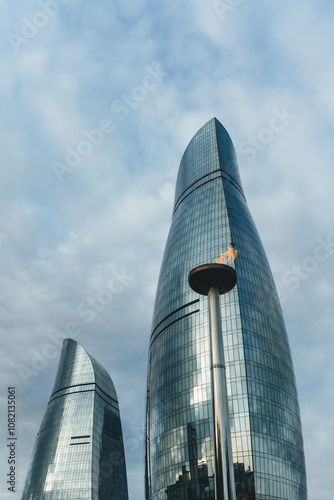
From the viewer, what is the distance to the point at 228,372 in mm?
82812

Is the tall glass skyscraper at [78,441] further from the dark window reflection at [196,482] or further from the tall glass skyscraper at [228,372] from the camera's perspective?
the dark window reflection at [196,482]

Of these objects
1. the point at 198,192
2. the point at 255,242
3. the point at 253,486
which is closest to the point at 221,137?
the point at 198,192

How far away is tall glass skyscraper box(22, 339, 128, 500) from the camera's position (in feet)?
461

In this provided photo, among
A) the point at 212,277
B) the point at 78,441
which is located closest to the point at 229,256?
the point at 212,277

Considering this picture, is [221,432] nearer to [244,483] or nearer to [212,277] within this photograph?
[212,277]

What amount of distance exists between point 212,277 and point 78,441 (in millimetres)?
110030

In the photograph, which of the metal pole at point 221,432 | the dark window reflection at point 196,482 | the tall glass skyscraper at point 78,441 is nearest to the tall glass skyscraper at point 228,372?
the dark window reflection at point 196,482

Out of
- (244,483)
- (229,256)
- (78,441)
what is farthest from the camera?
(78,441)

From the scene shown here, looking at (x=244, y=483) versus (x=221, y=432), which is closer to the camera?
(x=221, y=432)

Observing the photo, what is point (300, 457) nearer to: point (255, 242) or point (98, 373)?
point (255, 242)

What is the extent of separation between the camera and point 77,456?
14338 cm

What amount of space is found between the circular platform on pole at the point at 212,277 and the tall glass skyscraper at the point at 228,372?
3176 cm

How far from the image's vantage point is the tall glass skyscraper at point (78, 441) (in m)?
141

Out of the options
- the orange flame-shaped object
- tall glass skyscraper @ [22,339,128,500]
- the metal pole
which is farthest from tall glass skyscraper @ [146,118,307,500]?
tall glass skyscraper @ [22,339,128,500]
